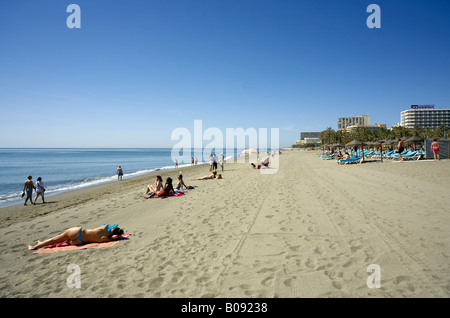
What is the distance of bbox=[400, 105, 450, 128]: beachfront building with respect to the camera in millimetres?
124188

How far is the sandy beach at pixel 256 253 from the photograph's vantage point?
119 inches

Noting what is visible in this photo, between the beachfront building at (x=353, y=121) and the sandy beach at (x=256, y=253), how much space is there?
19680 cm

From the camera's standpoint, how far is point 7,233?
20.6 feet

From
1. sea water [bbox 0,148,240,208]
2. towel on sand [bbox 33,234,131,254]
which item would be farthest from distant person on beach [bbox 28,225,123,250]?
sea water [bbox 0,148,240,208]

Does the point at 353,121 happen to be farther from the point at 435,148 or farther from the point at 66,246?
the point at 66,246

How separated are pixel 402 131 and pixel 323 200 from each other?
2580 inches

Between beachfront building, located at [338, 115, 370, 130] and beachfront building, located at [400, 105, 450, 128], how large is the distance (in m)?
50.0

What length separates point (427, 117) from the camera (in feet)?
417

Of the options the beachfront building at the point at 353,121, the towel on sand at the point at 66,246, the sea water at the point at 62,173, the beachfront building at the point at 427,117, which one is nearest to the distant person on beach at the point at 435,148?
the towel on sand at the point at 66,246

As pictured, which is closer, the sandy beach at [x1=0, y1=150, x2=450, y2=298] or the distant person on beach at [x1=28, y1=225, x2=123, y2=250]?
the sandy beach at [x1=0, y1=150, x2=450, y2=298]

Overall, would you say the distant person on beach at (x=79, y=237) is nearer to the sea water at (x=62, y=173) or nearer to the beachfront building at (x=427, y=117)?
the sea water at (x=62, y=173)

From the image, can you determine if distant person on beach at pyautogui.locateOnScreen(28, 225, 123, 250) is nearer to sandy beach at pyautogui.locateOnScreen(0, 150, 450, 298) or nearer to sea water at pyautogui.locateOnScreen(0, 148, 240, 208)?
sandy beach at pyautogui.locateOnScreen(0, 150, 450, 298)

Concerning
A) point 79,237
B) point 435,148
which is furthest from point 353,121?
point 79,237

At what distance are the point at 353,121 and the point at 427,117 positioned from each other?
57.7m
